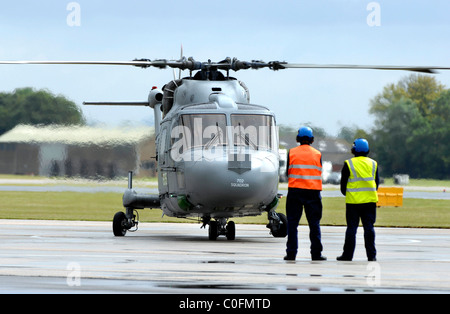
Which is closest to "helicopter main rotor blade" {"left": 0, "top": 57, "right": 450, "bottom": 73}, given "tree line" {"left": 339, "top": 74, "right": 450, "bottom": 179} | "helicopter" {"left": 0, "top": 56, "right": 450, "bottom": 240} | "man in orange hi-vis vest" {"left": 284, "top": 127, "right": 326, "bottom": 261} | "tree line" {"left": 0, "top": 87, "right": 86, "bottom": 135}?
"helicopter" {"left": 0, "top": 56, "right": 450, "bottom": 240}

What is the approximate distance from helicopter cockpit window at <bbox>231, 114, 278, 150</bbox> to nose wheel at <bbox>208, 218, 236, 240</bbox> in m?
1.88

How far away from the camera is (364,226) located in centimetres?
1477

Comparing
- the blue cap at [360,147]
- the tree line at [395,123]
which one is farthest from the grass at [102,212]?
the blue cap at [360,147]

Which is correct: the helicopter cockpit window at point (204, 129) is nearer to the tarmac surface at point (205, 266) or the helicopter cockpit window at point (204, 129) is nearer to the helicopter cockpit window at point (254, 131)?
the helicopter cockpit window at point (254, 131)

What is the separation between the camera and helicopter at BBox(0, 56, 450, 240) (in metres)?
18.8

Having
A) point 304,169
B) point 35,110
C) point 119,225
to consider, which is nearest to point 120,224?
point 119,225

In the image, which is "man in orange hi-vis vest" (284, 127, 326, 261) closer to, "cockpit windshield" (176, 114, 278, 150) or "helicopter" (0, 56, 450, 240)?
"helicopter" (0, 56, 450, 240)

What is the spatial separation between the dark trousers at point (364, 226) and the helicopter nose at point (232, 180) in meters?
4.05

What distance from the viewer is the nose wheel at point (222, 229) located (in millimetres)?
20578

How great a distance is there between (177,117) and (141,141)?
1214 cm

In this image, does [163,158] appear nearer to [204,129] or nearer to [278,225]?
[204,129]

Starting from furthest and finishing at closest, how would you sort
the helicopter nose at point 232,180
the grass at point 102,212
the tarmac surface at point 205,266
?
the grass at point 102,212, the helicopter nose at point 232,180, the tarmac surface at point 205,266

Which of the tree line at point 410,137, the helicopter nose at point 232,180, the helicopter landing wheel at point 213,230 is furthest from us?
the tree line at point 410,137
